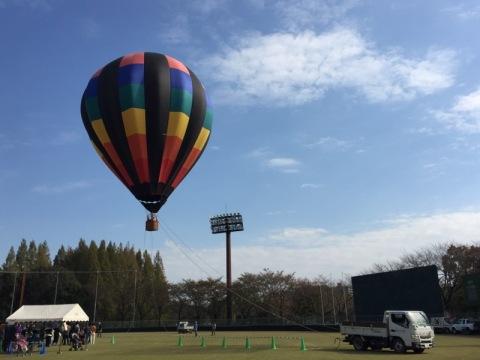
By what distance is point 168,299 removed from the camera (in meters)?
90.2

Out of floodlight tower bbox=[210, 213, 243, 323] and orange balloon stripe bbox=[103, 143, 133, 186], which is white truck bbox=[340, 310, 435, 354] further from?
floodlight tower bbox=[210, 213, 243, 323]

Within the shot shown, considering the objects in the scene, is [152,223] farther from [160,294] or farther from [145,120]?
[160,294]

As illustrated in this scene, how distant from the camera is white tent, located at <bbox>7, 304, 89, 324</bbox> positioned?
36375 millimetres

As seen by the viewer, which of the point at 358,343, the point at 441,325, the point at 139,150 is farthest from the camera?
the point at 441,325

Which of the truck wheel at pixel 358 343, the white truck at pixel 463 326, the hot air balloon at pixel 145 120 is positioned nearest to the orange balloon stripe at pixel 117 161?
the hot air balloon at pixel 145 120

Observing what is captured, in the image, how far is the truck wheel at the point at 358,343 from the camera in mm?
25312

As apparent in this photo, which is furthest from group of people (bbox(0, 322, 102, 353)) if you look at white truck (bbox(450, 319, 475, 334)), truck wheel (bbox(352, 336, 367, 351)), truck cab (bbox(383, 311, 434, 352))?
white truck (bbox(450, 319, 475, 334))

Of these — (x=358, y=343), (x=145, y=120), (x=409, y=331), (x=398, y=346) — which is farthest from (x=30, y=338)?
(x=409, y=331)

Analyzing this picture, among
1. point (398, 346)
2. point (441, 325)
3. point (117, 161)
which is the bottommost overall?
point (398, 346)

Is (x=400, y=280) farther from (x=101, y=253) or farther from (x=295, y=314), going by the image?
(x=101, y=253)

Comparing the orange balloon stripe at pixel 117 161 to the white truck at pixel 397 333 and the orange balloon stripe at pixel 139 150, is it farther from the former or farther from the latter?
the white truck at pixel 397 333

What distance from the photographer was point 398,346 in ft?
77.4

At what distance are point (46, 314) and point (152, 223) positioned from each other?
18345 millimetres

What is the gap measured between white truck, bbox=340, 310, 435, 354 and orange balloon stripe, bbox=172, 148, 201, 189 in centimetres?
1232
